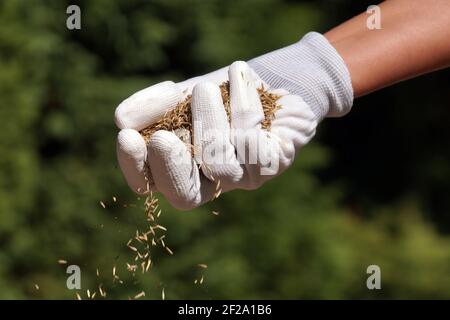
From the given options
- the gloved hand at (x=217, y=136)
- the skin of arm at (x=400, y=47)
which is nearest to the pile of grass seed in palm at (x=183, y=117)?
the gloved hand at (x=217, y=136)

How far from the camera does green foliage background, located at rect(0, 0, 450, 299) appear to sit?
12.9 feet

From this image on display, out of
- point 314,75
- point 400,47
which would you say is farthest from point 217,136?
point 400,47

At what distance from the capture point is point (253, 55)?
427 cm

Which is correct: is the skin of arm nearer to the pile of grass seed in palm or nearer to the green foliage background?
the pile of grass seed in palm

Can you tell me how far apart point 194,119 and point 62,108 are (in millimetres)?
1808

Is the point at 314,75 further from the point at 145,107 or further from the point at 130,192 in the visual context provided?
the point at 130,192

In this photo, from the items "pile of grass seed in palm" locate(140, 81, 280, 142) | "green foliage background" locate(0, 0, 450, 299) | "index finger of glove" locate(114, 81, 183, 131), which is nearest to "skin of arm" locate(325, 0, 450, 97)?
"pile of grass seed in palm" locate(140, 81, 280, 142)

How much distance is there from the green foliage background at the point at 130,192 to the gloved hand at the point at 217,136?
156cm

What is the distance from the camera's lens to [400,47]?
99.2 inches

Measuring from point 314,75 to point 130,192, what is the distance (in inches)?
65.8

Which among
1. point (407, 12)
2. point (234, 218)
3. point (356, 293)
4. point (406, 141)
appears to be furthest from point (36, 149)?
point (406, 141)

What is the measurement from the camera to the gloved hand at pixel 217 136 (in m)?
2.29

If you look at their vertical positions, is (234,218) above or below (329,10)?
below

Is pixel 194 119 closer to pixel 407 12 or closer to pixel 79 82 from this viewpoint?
pixel 407 12
